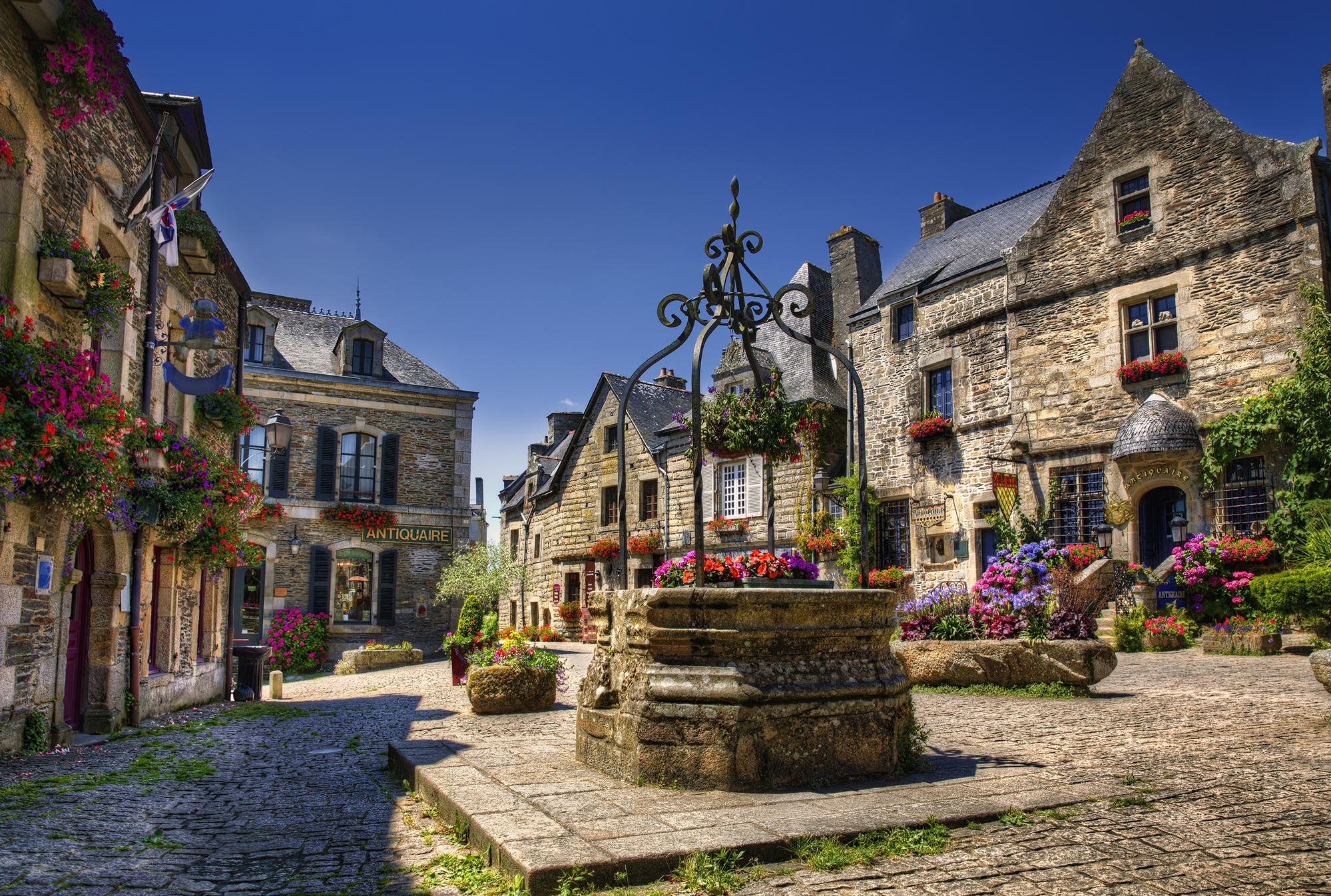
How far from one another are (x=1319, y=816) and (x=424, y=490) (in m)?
20.9

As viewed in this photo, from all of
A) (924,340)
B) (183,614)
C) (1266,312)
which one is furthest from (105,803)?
(924,340)

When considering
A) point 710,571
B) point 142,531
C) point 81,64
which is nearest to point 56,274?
point 81,64

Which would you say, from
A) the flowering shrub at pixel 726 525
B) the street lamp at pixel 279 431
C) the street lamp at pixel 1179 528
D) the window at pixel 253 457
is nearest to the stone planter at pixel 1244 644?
the street lamp at pixel 1179 528

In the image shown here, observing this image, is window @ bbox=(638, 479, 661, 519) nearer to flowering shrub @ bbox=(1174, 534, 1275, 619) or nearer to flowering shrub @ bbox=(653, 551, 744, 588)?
flowering shrub @ bbox=(1174, 534, 1275, 619)

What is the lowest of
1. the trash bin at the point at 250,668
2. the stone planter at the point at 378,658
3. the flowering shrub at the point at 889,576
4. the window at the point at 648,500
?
the stone planter at the point at 378,658

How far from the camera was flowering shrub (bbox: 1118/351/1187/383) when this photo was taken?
46.0 feet

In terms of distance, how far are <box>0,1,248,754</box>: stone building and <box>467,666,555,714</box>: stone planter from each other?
10.8 ft

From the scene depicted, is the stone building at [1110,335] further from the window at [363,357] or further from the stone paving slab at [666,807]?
the window at [363,357]

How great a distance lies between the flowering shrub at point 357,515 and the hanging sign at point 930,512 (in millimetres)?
12197

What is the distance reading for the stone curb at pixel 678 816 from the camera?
126 inches

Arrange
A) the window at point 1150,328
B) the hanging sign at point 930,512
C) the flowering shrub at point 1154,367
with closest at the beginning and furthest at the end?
the flowering shrub at point 1154,367
the window at point 1150,328
the hanging sign at point 930,512

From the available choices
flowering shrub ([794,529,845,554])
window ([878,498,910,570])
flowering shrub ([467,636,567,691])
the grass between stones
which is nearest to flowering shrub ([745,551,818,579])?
the grass between stones

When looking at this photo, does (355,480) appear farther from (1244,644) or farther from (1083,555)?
(1244,644)

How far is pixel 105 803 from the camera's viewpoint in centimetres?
503
